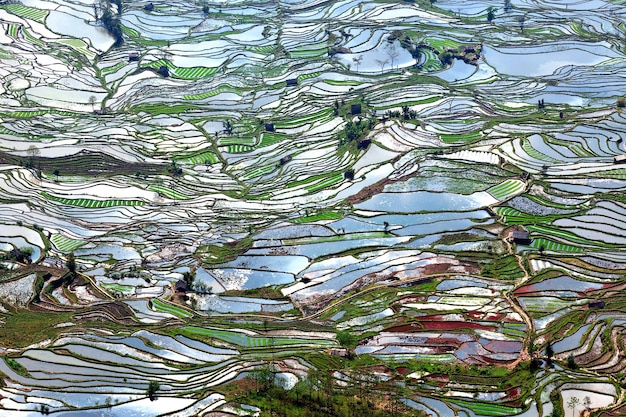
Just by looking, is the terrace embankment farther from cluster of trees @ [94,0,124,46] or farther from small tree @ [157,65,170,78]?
cluster of trees @ [94,0,124,46]

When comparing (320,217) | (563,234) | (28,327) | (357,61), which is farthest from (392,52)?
(28,327)

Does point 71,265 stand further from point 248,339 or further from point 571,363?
point 571,363

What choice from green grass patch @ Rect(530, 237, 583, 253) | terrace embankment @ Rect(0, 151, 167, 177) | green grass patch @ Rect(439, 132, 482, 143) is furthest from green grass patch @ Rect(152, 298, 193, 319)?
green grass patch @ Rect(439, 132, 482, 143)

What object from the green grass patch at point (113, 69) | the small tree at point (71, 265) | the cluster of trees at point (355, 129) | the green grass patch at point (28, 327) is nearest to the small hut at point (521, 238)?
the cluster of trees at point (355, 129)

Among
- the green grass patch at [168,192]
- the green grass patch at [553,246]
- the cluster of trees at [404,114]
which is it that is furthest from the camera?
the cluster of trees at [404,114]

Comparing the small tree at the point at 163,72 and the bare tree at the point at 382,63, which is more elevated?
the bare tree at the point at 382,63

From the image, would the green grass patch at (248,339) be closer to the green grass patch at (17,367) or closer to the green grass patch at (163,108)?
the green grass patch at (17,367)

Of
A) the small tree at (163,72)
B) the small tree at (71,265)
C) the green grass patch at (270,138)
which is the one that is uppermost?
the small tree at (71,265)

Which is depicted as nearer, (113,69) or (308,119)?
(308,119)
